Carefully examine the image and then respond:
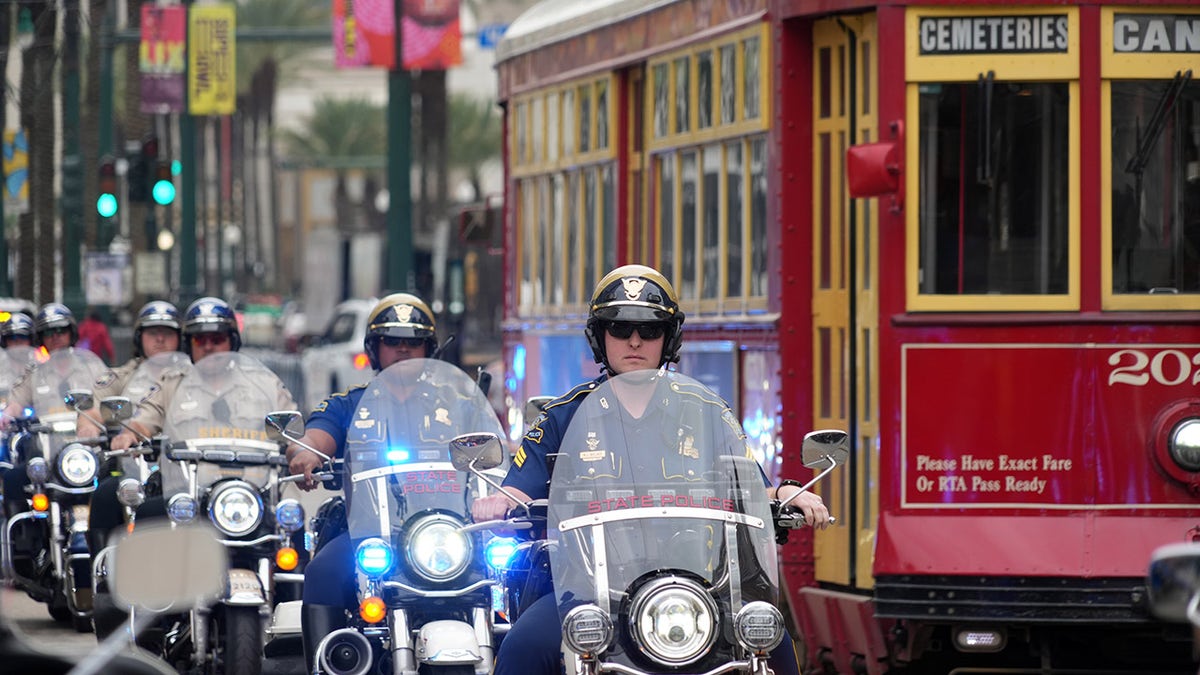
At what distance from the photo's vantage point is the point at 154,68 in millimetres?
31859

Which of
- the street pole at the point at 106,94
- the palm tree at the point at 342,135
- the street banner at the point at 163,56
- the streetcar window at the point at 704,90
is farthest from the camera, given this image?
the palm tree at the point at 342,135

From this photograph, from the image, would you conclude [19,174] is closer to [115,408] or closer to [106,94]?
[106,94]

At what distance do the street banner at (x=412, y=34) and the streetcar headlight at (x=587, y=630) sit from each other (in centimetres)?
1699

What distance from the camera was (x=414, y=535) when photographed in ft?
25.4

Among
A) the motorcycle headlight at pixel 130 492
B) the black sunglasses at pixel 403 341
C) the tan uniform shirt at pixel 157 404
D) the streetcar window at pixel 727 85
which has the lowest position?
the motorcycle headlight at pixel 130 492

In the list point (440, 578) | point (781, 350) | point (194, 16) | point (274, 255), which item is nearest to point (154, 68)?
point (194, 16)

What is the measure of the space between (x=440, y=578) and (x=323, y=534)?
122cm

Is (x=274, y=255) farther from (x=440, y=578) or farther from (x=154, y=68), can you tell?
(x=440, y=578)

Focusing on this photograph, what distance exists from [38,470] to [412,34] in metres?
10.5

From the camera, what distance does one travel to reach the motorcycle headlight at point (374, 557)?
7754 millimetres

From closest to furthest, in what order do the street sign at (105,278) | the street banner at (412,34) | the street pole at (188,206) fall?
1. the street banner at (412,34)
2. the street sign at (105,278)
3. the street pole at (188,206)

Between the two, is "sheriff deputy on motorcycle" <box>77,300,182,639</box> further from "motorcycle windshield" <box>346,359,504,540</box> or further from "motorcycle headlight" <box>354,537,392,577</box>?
"motorcycle headlight" <box>354,537,392,577</box>

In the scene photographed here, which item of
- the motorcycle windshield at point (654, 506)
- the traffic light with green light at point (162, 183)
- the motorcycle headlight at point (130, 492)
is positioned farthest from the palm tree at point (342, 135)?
the motorcycle windshield at point (654, 506)

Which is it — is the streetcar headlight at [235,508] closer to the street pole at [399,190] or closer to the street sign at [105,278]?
the street pole at [399,190]
